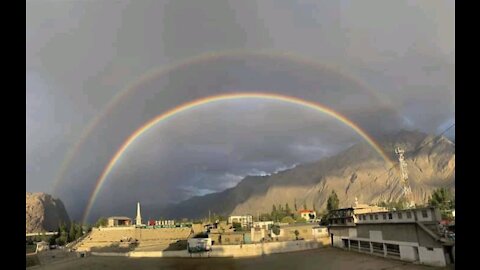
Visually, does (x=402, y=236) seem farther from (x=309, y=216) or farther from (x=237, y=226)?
(x=237, y=226)

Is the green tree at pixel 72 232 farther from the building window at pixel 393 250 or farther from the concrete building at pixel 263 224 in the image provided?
the building window at pixel 393 250

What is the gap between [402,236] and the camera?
8.43 m

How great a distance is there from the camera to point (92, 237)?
15578 mm

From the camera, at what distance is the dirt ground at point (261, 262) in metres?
9.93

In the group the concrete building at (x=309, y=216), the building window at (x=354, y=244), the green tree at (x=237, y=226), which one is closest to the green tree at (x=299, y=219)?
the concrete building at (x=309, y=216)

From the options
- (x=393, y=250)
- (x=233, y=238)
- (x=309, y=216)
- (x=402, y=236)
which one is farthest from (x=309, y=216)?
(x=402, y=236)

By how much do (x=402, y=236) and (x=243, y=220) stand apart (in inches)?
334
